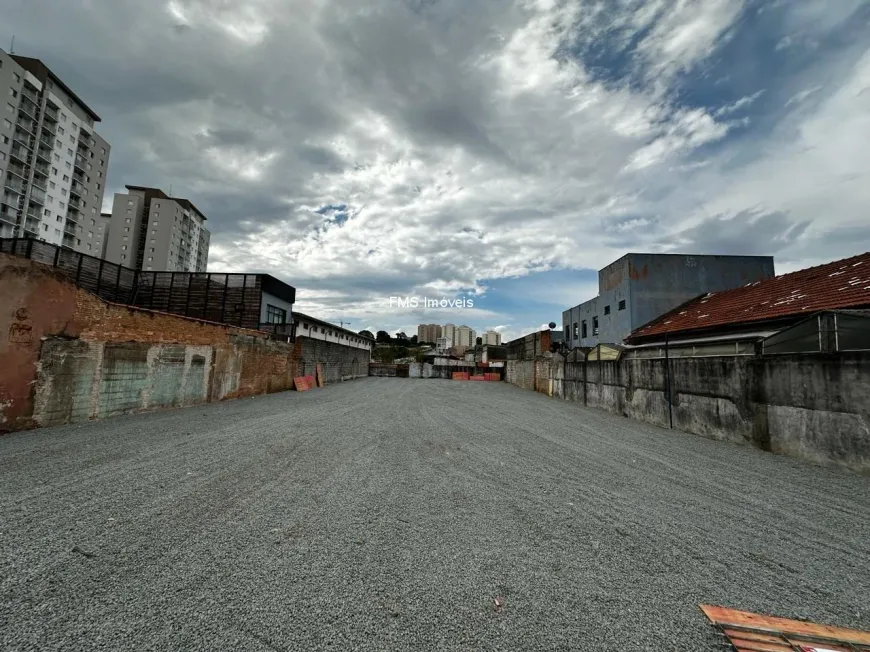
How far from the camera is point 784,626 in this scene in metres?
2.31

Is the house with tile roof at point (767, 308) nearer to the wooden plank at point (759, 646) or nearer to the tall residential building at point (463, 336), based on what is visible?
the wooden plank at point (759, 646)

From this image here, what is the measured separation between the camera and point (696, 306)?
19078mm

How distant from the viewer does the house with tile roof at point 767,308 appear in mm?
11164

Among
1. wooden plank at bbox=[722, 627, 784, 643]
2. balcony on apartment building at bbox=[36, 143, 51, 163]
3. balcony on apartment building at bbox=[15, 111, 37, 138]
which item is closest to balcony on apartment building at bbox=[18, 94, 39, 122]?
balcony on apartment building at bbox=[15, 111, 37, 138]

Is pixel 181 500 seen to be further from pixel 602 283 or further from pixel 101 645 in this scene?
pixel 602 283

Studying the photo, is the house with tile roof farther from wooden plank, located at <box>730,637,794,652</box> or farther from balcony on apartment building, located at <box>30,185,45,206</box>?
balcony on apartment building, located at <box>30,185,45,206</box>

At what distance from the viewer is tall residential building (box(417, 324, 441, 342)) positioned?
117000 mm

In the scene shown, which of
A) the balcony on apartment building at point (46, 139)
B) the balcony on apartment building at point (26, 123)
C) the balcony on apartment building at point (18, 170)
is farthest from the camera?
the balcony on apartment building at point (46, 139)

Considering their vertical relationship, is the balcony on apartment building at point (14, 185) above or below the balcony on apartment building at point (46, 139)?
below

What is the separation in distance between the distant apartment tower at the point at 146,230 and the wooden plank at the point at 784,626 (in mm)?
85458

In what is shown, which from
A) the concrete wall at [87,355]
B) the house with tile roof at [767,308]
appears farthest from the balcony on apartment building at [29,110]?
the house with tile roof at [767,308]

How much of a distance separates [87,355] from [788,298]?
72.5ft

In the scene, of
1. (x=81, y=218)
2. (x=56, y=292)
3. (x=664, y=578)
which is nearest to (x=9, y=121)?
(x=81, y=218)

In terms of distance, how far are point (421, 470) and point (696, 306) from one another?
20053 millimetres
